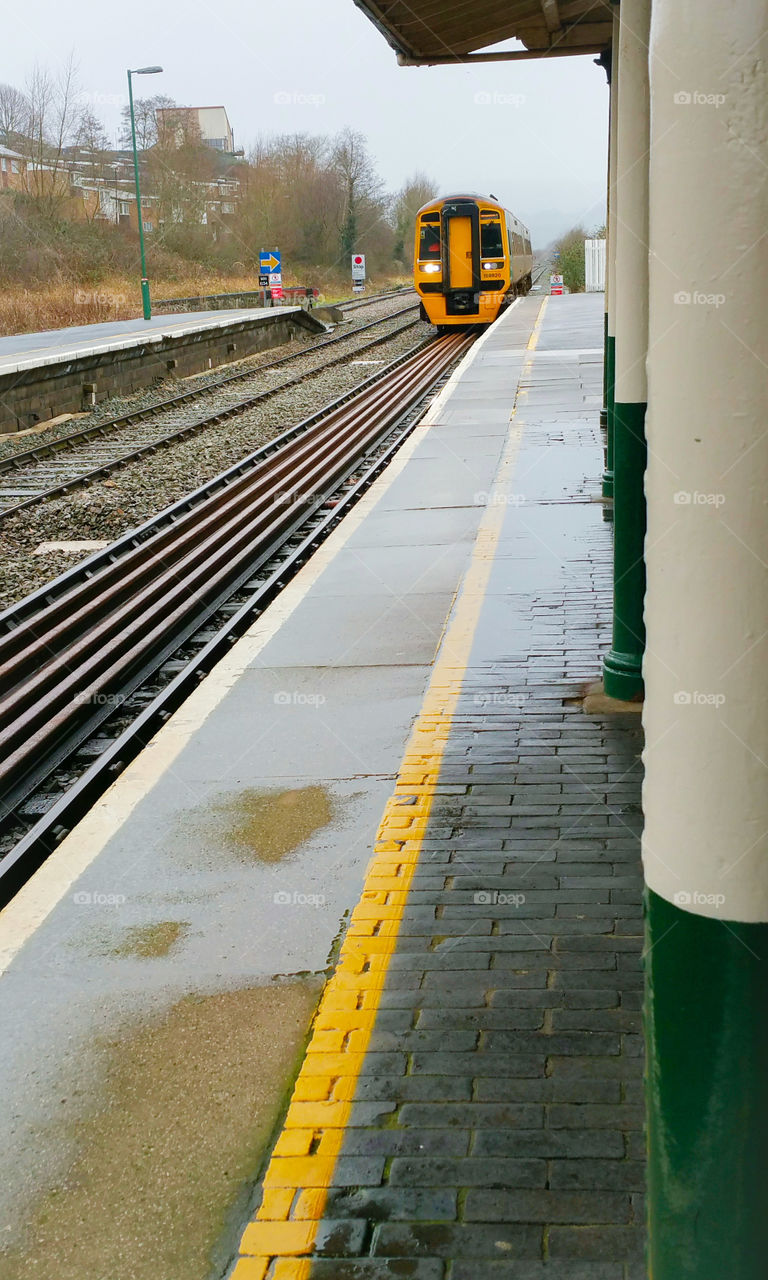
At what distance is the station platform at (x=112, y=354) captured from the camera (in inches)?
695

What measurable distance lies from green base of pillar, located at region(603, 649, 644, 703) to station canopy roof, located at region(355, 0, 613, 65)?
400 cm

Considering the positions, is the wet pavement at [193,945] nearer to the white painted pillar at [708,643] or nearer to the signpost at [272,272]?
the white painted pillar at [708,643]

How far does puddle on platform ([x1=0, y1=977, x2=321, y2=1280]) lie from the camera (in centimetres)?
252

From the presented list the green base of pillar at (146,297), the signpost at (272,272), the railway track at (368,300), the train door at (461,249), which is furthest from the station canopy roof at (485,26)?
the railway track at (368,300)

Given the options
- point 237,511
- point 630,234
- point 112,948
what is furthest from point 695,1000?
point 237,511

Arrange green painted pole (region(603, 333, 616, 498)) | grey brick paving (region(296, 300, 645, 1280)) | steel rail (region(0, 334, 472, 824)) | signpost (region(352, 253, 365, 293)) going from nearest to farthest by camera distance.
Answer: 1. grey brick paving (region(296, 300, 645, 1280))
2. steel rail (region(0, 334, 472, 824))
3. green painted pole (region(603, 333, 616, 498))
4. signpost (region(352, 253, 365, 293))

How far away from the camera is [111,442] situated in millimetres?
15992

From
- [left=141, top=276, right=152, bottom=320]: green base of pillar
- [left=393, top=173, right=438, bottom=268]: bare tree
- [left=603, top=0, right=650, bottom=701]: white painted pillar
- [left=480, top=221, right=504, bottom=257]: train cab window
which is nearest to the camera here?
Result: [left=603, top=0, right=650, bottom=701]: white painted pillar

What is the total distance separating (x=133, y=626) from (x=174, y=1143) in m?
5.22

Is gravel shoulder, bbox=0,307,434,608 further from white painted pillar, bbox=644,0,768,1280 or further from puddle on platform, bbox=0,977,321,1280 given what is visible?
white painted pillar, bbox=644,0,768,1280

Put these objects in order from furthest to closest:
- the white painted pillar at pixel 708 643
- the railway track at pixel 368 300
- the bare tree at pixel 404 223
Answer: the bare tree at pixel 404 223 < the railway track at pixel 368 300 < the white painted pillar at pixel 708 643

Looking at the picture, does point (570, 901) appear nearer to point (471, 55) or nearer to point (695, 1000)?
point (695, 1000)

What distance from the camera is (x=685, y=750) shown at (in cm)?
178

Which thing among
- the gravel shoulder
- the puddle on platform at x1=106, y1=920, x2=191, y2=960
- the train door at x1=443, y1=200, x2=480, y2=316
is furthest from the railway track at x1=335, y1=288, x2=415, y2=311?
the puddle on platform at x1=106, y1=920, x2=191, y2=960
